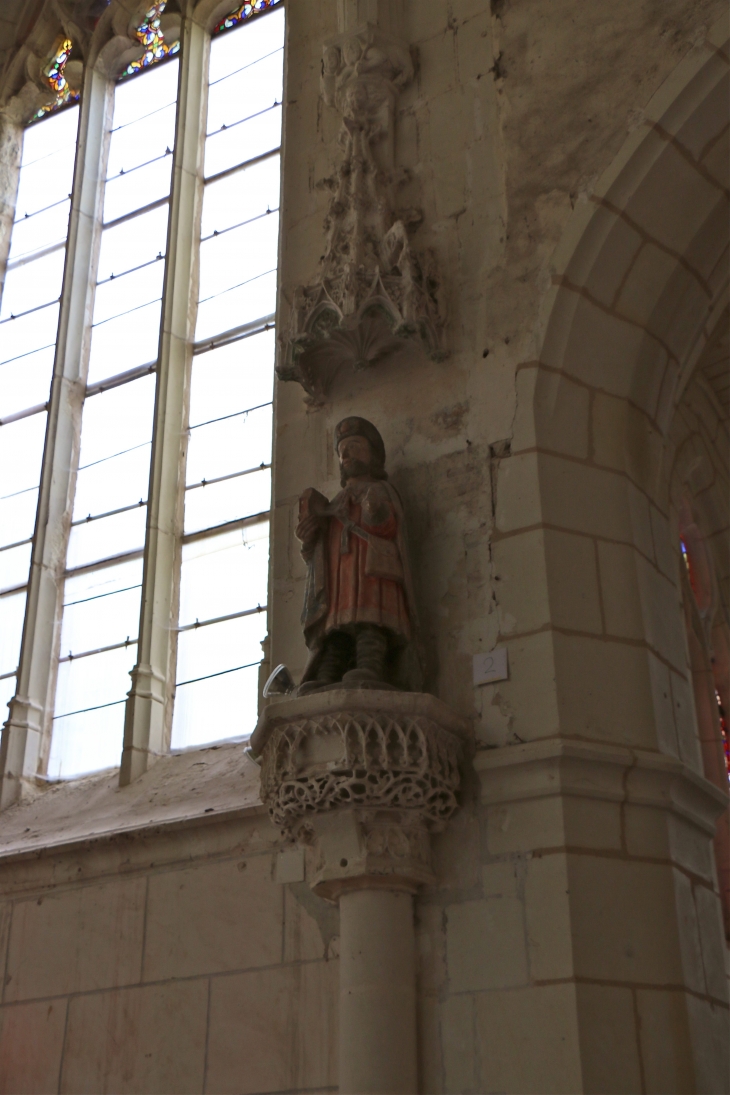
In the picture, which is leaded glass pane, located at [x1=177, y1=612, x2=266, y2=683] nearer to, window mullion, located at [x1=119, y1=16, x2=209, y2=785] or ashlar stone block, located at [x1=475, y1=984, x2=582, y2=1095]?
window mullion, located at [x1=119, y1=16, x2=209, y2=785]

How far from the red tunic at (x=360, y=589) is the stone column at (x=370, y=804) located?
32cm

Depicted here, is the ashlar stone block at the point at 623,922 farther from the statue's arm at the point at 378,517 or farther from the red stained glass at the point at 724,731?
the red stained glass at the point at 724,731

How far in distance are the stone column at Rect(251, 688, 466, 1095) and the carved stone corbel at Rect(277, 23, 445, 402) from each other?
5.07 feet

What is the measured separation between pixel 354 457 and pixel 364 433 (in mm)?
107

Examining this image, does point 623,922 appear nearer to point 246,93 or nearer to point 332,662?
point 332,662

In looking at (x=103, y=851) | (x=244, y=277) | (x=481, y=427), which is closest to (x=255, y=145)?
(x=244, y=277)

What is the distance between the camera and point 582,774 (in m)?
3.91

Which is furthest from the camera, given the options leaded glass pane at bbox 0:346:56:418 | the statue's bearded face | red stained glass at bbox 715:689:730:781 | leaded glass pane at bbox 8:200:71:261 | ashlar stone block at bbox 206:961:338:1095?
leaded glass pane at bbox 8:200:71:261

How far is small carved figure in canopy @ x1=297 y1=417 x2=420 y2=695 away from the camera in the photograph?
13.8ft

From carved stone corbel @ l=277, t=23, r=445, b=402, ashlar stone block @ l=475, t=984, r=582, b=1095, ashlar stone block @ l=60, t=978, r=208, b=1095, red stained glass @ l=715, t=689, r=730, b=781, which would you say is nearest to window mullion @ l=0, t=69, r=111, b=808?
ashlar stone block @ l=60, t=978, r=208, b=1095

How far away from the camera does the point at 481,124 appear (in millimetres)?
5230

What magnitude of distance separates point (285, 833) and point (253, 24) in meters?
5.43

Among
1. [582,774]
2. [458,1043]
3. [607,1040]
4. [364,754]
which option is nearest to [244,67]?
[364,754]

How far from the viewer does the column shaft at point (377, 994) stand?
3.68 meters
